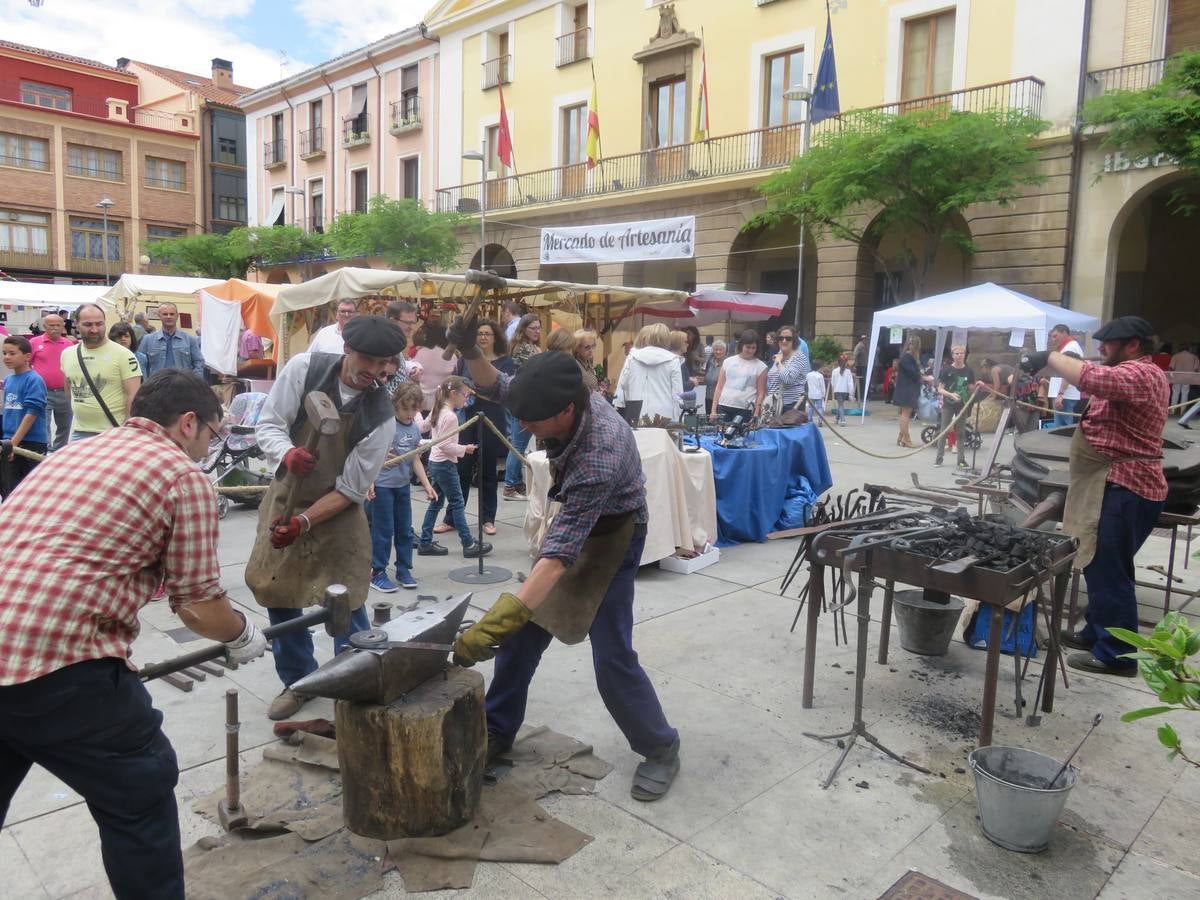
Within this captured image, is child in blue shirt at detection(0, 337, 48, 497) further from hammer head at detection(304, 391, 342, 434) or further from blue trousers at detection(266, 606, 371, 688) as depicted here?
hammer head at detection(304, 391, 342, 434)

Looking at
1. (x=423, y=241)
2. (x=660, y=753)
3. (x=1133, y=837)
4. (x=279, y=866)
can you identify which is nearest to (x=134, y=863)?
(x=279, y=866)

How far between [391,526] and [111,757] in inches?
144

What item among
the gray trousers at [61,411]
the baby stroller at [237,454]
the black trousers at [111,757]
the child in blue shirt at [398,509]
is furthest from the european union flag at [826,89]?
the black trousers at [111,757]

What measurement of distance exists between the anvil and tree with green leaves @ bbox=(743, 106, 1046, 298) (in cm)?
1548

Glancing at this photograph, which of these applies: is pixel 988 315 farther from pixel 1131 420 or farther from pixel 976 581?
pixel 976 581

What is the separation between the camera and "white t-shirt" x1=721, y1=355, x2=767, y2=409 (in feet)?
30.7

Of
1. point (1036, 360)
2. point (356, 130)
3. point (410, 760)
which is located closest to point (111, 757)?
point (410, 760)

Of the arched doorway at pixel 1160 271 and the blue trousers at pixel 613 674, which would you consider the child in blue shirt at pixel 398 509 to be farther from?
the arched doorway at pixel 1160 271

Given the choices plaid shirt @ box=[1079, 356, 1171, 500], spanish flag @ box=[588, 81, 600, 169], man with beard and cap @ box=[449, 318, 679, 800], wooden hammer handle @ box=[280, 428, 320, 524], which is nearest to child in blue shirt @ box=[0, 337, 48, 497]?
wooden hammer handle @ box=[280, 428, 320, 524]

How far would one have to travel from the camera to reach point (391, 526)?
5668 mm

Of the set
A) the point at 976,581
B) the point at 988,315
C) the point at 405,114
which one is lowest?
the point at 976,581

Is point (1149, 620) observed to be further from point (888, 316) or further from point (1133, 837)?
point (888, 316)

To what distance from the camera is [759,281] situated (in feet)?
80.3

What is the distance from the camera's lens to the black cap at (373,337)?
346cm
